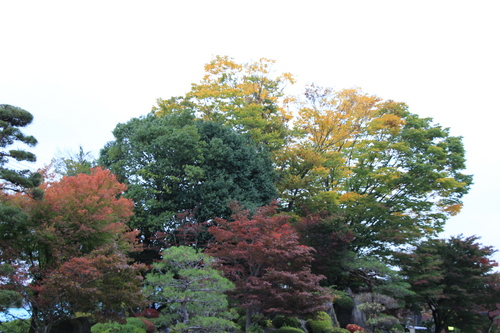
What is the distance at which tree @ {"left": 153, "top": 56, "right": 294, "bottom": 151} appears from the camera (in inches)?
812

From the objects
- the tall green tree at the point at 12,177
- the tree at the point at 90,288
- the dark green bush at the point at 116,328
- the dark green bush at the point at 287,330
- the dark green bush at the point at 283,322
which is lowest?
the dark green bush at the point at 287,330

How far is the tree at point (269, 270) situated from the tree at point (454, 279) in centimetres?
652

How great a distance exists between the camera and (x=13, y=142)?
31.8 feet

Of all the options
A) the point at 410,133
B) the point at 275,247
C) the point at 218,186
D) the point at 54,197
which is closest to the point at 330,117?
the point at 410,133

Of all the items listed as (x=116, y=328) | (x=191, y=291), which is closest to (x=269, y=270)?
(x=191, y=291)

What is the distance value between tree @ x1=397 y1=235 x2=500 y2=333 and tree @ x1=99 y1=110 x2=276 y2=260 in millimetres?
6674

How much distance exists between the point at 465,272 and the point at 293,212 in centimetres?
764

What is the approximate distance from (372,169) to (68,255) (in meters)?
14.1


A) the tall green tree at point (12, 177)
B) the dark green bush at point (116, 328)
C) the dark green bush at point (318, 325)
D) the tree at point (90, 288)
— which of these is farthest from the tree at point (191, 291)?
the dark green bush at point (318, 325)

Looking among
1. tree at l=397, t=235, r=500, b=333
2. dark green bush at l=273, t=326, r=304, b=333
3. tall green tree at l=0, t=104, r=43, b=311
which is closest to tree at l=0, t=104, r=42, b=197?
tall green tree at l=0, t=104, r=43, b=311

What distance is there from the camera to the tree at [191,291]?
10.8 metres

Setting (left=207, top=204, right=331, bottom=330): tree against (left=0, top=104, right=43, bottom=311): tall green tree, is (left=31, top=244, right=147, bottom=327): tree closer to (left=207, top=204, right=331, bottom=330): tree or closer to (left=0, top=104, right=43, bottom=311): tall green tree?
(left=0, top=104, right=43, bottom=311): tall green tree

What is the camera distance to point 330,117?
69.4 feet

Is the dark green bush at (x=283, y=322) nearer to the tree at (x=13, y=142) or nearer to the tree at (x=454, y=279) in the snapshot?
the tree at (x=454, y=279)
